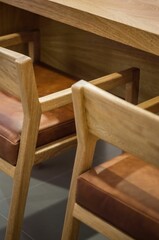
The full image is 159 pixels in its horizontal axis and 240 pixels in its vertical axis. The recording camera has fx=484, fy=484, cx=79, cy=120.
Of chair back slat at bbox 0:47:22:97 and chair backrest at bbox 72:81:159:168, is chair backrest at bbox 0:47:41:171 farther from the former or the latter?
chair backrest at bbox 72:81:159:168

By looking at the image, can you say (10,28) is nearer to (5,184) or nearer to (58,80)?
(58,80)

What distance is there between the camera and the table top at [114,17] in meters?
1.27

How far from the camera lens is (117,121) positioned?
0.98 meters

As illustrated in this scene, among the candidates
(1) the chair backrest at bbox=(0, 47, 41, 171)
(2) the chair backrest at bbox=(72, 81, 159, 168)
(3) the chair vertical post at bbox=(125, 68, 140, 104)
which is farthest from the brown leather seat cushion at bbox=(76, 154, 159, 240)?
(3) the chair vertical post at bbox=(125, 68, 140, 104)

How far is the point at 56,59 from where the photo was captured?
215 centimetres

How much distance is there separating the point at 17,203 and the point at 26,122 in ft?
0.84

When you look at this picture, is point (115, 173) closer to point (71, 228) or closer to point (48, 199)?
point (71, 228)

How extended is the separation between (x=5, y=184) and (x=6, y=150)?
0.61 m

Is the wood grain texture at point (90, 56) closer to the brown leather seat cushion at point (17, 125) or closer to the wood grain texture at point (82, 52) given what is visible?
the wood grain texture at point (82, 52)

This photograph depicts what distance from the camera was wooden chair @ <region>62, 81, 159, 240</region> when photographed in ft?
3.13

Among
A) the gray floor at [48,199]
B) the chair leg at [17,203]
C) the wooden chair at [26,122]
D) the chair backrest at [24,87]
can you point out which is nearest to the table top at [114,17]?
the wooden chair at [26,122]

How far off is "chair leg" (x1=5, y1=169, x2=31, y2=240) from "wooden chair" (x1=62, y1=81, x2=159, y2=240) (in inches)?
8.7

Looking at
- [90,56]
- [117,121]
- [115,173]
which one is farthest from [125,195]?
[90,56]

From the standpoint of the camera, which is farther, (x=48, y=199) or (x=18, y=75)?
(x=48, y=199)
